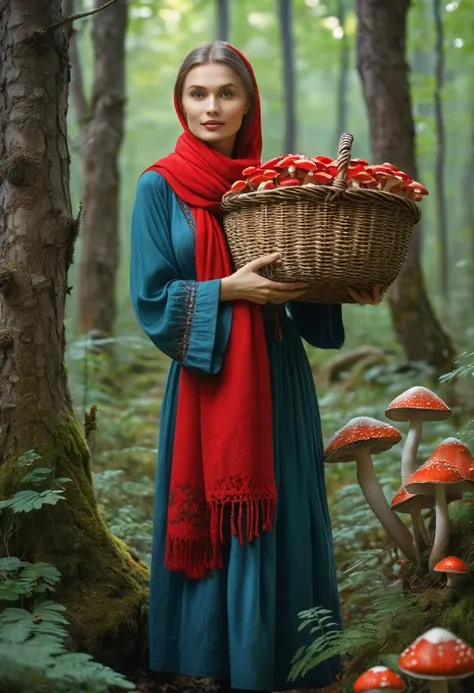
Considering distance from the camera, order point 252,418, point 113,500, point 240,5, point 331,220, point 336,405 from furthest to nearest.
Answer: point 240,5, point 336,405, point 113,500, point 252,418, point 331,220

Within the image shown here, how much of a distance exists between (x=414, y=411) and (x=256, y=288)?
0.98 meters

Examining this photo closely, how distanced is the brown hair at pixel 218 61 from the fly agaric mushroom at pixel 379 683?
2443mm

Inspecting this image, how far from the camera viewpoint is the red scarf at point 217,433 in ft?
10.1

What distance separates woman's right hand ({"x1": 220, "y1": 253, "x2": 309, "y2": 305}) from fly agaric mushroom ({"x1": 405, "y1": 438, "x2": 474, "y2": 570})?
0.86 metres

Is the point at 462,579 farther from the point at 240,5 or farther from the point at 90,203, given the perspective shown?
the point at 240,5

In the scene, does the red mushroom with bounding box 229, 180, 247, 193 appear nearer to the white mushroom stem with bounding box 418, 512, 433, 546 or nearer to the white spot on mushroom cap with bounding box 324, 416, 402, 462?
the white spot on mushroom cap with bounding box 324, 416, 402, 462

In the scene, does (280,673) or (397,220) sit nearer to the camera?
(397,220)

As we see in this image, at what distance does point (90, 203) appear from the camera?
28.1 feet

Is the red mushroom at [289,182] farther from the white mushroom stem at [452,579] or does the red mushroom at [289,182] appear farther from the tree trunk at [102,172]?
the tree trunk at [102,172]

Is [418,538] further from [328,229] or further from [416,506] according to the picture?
[328,229]

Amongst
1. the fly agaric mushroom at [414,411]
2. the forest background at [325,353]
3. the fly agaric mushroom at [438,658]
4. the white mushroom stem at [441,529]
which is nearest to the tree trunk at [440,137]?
the forest background at [325,353]

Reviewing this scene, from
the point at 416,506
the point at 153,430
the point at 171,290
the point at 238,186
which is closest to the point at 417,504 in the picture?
the point at 416,506

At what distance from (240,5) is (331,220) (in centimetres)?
1788

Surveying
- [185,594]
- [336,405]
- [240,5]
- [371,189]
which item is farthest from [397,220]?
[240,5]
